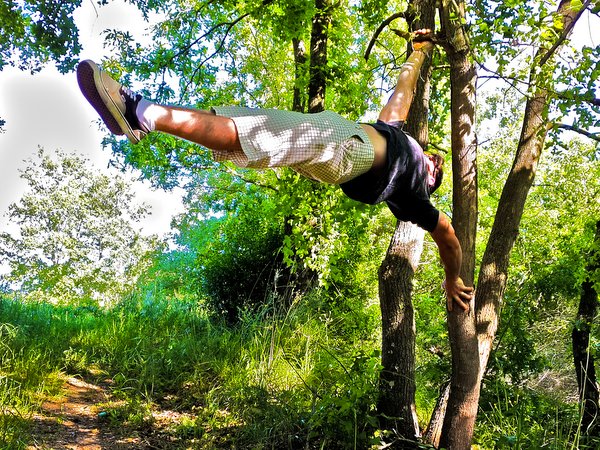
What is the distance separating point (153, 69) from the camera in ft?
21.5

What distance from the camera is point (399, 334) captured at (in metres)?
3.70

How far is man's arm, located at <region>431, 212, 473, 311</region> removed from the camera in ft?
8.61

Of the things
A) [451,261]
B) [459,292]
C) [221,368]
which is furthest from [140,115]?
[221,368]

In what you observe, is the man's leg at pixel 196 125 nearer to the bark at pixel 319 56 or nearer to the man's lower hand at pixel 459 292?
the man's lower hand at pixel 459 292

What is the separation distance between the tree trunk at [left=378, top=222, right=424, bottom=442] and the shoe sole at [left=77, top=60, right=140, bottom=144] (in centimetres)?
236

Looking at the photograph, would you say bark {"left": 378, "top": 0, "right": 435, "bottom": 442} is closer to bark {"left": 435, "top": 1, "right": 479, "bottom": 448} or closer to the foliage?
bark {"left": 435, "top": 1, "right": 479, "bottom": 448}

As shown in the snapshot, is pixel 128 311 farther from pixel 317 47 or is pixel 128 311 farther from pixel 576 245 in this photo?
pixel 576 245

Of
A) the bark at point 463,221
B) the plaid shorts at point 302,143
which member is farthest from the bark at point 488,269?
the plaid shorts at point 302,143

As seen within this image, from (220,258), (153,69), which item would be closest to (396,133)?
(153,69)

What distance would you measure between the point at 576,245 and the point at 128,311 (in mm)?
6187

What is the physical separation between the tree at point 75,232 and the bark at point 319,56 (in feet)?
56.6

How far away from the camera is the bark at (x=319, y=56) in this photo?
6223 millimetres

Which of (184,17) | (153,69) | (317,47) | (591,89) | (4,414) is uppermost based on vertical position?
(184,17)

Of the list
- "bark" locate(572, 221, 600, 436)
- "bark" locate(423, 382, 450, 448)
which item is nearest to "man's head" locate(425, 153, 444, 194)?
"bark" locate(423, 382, 450, 448)
